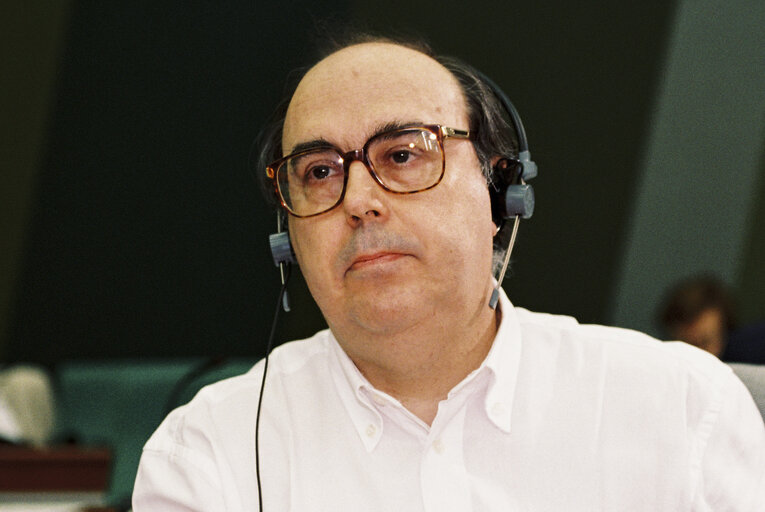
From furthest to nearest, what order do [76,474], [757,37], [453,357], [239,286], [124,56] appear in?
[124,56], [239,286], [757,37], [76,474], [453,357]

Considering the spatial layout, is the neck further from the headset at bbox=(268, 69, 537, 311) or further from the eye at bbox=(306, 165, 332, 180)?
the eye at bbox=(306, 165, 332, 180)

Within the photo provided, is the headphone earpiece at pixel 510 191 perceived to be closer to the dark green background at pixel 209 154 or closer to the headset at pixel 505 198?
the headset at pixel 505 198

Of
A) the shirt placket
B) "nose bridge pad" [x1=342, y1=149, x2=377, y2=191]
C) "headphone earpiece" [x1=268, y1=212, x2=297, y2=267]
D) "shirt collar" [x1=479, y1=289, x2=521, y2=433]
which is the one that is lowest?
the shirt placket

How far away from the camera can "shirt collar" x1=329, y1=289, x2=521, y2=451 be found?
119 cm

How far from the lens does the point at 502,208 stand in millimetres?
1332

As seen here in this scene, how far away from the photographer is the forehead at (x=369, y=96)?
47.9 inches

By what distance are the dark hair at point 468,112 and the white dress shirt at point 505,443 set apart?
1.00 feet

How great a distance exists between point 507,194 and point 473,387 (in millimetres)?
317

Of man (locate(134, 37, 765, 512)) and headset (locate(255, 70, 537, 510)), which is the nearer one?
man (locate(134, 37, 765, 512))

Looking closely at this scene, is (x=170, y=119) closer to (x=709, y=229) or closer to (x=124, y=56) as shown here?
(x=124, y=56)

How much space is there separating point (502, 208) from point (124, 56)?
2.78 m

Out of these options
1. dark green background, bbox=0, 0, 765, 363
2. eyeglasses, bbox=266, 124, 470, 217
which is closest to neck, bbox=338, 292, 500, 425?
eyeglasses, bbox=266, 124, 470, 217


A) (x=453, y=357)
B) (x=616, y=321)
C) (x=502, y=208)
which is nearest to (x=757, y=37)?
(x=616, y=321)

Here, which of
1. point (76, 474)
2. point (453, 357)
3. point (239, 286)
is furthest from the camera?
point (239, 286)
